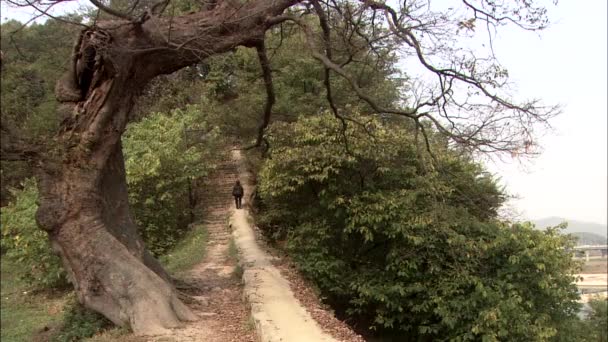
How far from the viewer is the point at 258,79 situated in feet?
75.4

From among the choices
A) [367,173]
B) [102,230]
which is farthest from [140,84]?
[367,173]

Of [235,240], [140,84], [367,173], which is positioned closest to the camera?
[140,84]

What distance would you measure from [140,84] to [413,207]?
6552mm

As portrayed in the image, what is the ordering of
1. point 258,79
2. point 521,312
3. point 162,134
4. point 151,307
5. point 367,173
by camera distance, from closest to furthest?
point 151,307
point 521,312
point 367,173
point 162,134
point 258,79

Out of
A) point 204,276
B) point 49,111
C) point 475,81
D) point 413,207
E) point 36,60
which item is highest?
point 36,60

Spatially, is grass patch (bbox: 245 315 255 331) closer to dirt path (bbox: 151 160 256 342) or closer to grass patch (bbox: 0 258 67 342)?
dirt path (bbox: 151 160 256 342)

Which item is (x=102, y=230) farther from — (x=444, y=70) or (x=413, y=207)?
(x=413, y=207)

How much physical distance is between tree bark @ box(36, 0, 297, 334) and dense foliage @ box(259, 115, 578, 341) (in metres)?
4.46

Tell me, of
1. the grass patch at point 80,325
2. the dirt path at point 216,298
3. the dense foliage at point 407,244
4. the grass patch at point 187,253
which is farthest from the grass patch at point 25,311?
the dense foliage at point 407,244

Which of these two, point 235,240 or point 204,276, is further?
point 235,240

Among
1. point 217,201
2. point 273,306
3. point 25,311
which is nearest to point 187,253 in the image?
point 25,311

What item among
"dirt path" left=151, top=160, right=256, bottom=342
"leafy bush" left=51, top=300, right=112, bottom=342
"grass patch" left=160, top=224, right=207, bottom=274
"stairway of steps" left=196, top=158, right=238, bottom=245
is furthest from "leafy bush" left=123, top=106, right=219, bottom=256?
"leafy bush" left=51, top=300, right=112, bottom=342

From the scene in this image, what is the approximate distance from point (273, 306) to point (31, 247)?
28.5 ft

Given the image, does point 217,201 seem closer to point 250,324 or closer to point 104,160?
point 104,160
